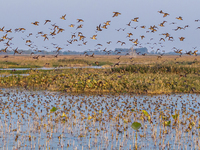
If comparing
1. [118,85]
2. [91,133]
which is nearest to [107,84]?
[118,85]

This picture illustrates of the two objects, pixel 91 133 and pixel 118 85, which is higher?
pixel 118 85

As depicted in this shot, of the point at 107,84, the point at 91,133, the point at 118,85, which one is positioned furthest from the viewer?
the point at 107,84

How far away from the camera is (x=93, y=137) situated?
13508 mm

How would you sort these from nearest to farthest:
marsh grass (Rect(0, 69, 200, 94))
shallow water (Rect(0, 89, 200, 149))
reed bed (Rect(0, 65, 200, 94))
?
shallow water (Rect(0, 89, 200, 149)) < marsh grass (Rect(0, 69, 200, 94)) < reed bed (Rect(0, 65, 200, 94))

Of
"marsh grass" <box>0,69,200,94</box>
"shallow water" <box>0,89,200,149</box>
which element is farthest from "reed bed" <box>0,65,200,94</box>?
"shallow water" <box>0,89,200,149</box>

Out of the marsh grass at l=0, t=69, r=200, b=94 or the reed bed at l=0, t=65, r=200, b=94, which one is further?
the reed bed at l=0, t=65, r=200, b=94

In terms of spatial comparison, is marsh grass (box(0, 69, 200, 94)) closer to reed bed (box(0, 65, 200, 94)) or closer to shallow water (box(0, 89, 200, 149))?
reed bed (box(0, 65, 200, 94))

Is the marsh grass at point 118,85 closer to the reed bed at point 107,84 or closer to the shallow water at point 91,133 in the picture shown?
the reed bed at point 107,84

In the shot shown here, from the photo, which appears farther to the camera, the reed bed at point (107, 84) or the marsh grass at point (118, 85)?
the reed bed at point (107, 84)

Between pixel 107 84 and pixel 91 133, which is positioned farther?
pixel 107 84

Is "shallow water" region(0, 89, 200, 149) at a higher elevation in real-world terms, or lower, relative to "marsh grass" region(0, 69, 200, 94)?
lower

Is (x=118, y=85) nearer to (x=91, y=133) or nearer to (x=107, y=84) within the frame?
(x=107, y=84)

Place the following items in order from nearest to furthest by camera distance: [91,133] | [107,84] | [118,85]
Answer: [91,133], [118,85], [107,84]

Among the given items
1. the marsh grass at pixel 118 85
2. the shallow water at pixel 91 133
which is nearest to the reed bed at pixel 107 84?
the marsh grass at pixel 118 85
